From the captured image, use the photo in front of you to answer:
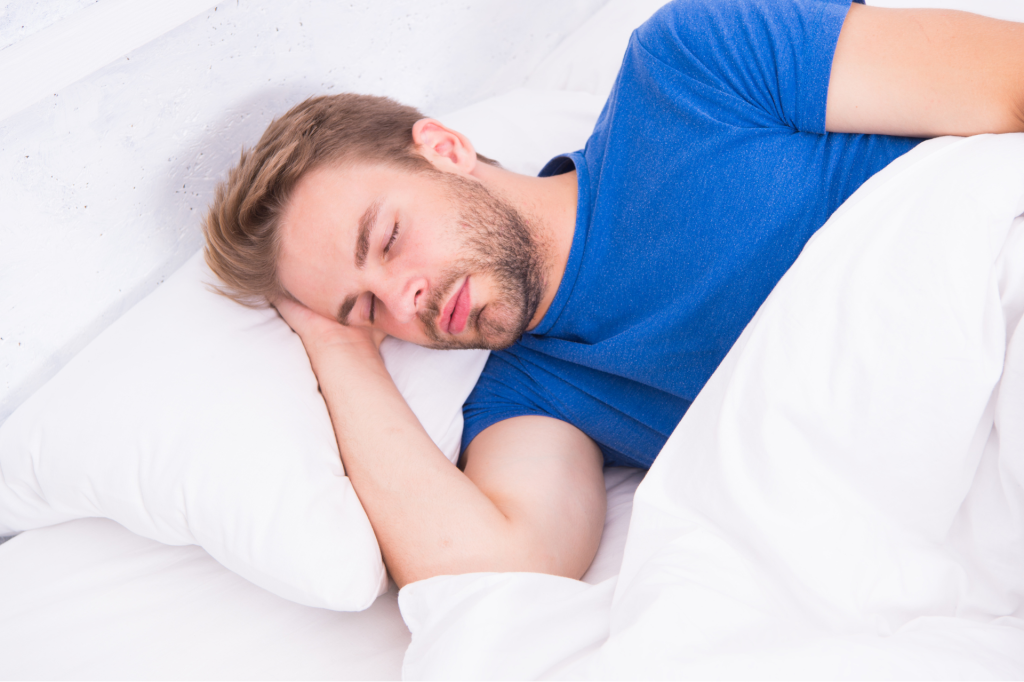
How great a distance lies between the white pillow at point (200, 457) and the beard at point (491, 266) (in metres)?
0.24

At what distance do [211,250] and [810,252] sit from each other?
859mm

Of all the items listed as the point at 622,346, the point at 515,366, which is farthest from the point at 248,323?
the point at 622,346

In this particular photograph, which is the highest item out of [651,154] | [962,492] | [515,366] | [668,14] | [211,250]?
[668,14]

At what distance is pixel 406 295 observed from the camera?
0.99 m

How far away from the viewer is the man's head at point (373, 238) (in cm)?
99

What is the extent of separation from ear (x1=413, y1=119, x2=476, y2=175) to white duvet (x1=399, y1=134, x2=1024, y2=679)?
21.7 inches

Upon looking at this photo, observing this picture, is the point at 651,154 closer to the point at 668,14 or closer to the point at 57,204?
the point at 668,14

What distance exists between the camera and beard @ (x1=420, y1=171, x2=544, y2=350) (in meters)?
1.00

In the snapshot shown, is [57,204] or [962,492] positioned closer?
[962,492]

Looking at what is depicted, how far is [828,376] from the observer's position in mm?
709

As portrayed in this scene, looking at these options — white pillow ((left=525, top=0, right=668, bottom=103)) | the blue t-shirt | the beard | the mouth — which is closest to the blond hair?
the beard

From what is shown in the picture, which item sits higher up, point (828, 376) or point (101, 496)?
point (828, 376)

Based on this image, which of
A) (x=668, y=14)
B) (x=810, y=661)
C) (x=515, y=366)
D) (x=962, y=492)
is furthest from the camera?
(x=515, y=366)

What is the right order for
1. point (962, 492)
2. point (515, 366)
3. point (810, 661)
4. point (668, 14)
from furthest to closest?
point (515, 366)
point (668, 14)
point (962, 492)
point (810, 661)
